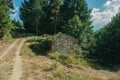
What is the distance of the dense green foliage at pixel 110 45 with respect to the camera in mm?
62622

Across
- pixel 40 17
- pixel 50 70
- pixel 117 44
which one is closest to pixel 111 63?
pixel 117 44

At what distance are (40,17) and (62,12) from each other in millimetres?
6484

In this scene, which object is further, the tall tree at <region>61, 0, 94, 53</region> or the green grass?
the tall tree at <region>61, 0, 94, 53</region>

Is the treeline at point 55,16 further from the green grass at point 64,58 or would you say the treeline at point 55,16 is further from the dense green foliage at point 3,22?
the green grass at point 64,58

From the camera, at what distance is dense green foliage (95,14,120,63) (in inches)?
2465

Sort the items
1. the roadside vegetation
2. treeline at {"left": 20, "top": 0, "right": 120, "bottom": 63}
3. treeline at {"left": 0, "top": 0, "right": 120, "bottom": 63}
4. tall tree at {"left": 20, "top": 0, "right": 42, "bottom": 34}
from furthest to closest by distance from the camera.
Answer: tall tree at {"left": 20, "top": 0, "right": 42, "bottom": 34} → treeline at {"left": 20, "top": 0, "right": 120, "bottom": 63} → treeline at {"left": 0, "top": 0, "right": 120, "bottom": 63} → the roadside vegetation

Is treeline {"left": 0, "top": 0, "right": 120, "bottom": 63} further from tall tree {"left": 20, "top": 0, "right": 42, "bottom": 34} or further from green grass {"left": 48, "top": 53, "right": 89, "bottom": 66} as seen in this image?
green grass {"left": 48, "top": 53, "right": 89, "bottom": 66}

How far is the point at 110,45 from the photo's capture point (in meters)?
63.5

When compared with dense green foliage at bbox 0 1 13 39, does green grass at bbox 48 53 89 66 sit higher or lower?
lower

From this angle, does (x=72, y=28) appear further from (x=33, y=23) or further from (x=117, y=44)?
(x=33, y=23)

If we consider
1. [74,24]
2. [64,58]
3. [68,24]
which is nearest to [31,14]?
[68,24]

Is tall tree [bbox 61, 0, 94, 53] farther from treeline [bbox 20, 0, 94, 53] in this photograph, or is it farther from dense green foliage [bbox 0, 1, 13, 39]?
dense green foliage [bbox 0, 1, 13, 39]

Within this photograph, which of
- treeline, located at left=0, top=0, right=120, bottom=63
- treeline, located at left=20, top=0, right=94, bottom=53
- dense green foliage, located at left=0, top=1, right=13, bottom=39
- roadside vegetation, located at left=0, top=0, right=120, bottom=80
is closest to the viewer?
roadside vegetation, located at left=0, top=0, right=120, bottom=80

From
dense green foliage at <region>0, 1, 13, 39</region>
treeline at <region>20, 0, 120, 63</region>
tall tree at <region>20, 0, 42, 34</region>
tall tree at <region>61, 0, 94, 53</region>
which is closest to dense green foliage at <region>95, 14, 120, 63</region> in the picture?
treeline at <region>20, 0, 120, 63</region>
